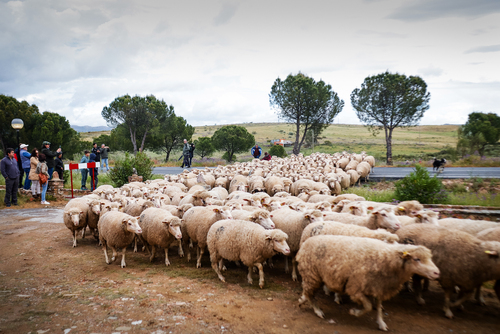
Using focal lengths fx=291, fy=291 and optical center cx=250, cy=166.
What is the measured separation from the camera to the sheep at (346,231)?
16.3ft

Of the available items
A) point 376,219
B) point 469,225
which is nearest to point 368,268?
point 376,219

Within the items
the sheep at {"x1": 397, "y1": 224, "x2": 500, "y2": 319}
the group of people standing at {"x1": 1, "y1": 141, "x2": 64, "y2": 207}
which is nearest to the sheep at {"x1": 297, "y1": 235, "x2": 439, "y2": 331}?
the sheep at {"x1": 397, "y1": 224, "x2": 500, "y2": 319}

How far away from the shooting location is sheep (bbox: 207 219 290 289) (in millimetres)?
5859

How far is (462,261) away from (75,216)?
30.6 feet

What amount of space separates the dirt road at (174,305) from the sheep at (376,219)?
1.34 meters

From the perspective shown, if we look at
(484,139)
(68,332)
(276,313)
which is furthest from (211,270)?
(484,139)

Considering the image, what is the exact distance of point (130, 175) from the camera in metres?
17.8

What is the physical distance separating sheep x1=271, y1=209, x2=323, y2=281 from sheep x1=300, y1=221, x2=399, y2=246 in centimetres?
44

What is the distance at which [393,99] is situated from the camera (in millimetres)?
35406

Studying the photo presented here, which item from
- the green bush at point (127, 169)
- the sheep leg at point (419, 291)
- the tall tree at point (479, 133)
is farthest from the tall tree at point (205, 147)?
the sheep leg at point (419, 291)

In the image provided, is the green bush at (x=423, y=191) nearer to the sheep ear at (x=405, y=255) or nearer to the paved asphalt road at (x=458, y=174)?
the sheep ear at (x=405, y=255)

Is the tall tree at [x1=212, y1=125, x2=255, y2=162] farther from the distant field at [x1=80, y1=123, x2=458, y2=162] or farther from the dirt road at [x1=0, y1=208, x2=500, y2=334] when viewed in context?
the dirt road at [x1=0, y1=208, x2=500, y2=334]

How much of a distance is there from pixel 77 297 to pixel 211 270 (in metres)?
2.73

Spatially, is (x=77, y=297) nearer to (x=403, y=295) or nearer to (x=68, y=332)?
(x=68, y=332)
